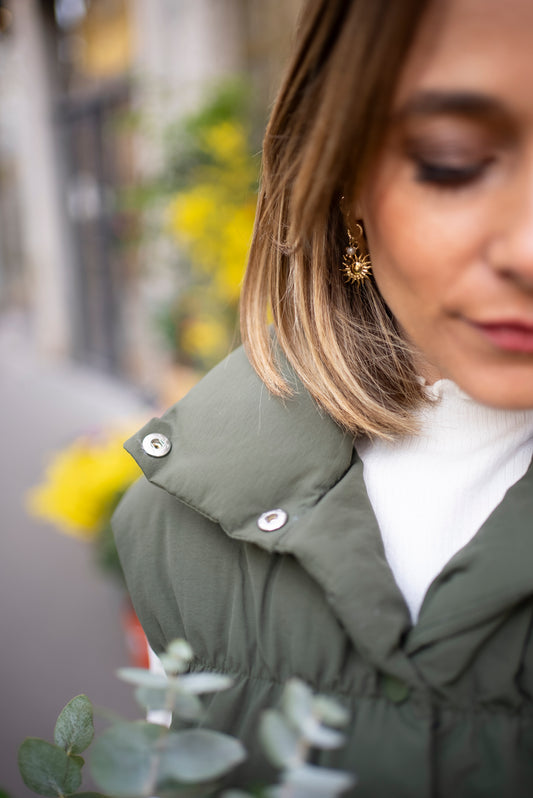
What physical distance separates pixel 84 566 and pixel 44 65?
5.47 meters

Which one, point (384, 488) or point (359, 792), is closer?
point (359, 792)

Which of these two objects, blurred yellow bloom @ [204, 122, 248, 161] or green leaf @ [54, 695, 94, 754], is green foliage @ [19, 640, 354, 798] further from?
blurred yellow bloom @ [204, 122, 248, 161]

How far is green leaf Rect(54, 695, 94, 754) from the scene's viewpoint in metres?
0.72

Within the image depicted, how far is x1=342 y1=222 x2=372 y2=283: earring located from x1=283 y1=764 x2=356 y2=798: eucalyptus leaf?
2.60ft

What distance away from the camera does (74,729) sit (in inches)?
28.5

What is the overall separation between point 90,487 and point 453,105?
2.27 m

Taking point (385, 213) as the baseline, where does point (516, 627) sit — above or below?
below

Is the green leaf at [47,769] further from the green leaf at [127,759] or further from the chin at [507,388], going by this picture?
the chin at [507,388]

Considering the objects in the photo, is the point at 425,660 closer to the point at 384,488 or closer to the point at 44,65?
the point at 384,488

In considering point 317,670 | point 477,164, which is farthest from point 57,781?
point 477,164

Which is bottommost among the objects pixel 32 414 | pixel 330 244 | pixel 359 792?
pixel 32 414

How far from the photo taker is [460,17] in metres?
0.77

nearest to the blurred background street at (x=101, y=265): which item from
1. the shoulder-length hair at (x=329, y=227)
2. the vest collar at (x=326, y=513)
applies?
the shoulder-length hair at (x=329, y=227)

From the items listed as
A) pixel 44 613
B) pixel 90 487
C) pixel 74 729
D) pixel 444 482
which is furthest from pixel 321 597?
pixel 44 613
